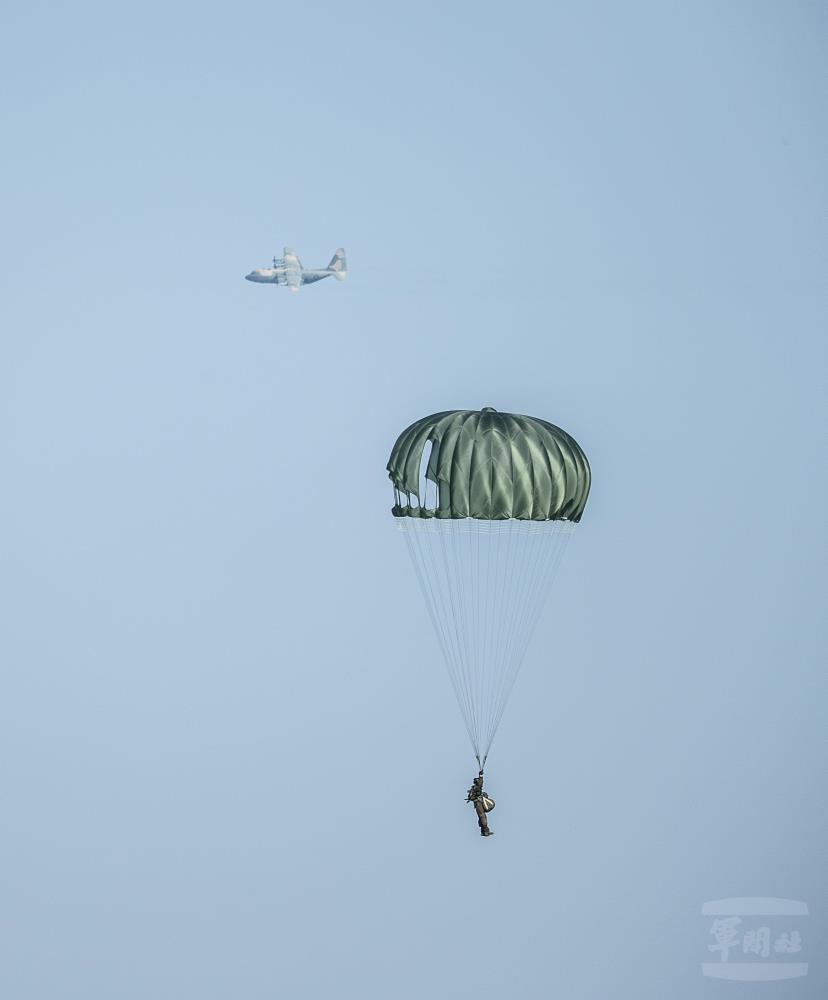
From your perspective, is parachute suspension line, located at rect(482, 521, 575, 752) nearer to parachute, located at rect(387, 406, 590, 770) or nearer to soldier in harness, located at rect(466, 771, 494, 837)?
parachute, located at rect(387, 406, 590, 770)

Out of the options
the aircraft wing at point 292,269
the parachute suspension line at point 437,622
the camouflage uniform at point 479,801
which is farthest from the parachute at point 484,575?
the aircraft wing at point 292,269

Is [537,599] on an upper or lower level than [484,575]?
lower

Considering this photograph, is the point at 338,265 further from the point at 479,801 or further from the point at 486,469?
the point at 479,801

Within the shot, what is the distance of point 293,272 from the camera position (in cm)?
627

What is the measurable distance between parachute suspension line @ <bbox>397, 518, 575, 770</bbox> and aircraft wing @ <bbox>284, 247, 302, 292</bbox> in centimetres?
159

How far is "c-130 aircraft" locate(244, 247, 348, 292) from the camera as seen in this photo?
627cm

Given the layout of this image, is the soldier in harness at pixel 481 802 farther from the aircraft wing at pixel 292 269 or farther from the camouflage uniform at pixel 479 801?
→ the aircraft wing at pixel 292 269

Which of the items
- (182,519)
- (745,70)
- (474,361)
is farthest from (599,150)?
(182,519)

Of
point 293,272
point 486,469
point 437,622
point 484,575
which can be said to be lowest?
point 437,622

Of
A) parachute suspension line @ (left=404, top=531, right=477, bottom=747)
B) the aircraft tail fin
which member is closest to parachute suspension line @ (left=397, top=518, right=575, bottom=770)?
parachute suspension line @ (left=404, top=531, right=477, bottom=747)

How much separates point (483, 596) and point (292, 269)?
2270mm

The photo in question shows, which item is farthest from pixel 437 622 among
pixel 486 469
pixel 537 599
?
pixel 486 469

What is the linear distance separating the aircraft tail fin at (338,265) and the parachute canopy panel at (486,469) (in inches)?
45.2

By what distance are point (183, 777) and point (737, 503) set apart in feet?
12.5
